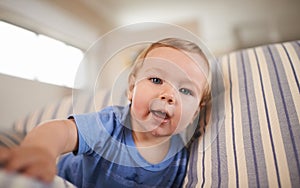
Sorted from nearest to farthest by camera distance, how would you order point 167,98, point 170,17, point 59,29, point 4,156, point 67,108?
point 4,156
point 167,98
point 67,108
point 59,29
point 170,17

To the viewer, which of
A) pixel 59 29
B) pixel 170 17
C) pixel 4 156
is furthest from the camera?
pixel 170 17

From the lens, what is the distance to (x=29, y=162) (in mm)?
205

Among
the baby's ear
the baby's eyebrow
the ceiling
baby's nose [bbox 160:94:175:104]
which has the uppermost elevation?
the ceiling

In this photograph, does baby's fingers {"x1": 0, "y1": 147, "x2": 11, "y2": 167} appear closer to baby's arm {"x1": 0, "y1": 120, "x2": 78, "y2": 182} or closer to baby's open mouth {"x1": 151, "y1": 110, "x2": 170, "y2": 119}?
baby's arm {"x1": 0, "y1": 120, "x2": 78, "y2": 182}

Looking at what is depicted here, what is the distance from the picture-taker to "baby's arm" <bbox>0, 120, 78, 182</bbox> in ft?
0.64

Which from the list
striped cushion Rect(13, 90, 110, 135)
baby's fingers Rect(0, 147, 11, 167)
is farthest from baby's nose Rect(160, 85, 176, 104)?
baby's fingers Rect(0, 147, 11, 167)

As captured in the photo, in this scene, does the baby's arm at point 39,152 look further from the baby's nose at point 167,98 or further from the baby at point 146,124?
the baby's nose at point 167,98

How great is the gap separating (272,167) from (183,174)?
0.49 ft

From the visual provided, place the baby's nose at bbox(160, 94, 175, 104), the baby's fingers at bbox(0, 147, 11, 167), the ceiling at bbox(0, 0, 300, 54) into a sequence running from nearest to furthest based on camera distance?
the baby's fingers at bbox(0, 147, 11, 167), the baby's nose at bbox(160, 94, 175, 104), the ceiling at bbox(0, 0, 300, 54)

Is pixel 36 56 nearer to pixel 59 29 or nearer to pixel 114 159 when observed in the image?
pixel 59 29

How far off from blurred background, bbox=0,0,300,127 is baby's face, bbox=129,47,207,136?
0.23 ft

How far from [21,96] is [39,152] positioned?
0.25 metres

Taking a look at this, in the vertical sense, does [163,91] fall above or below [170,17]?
below

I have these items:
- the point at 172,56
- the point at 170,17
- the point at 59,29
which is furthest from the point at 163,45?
the point at 170,17
